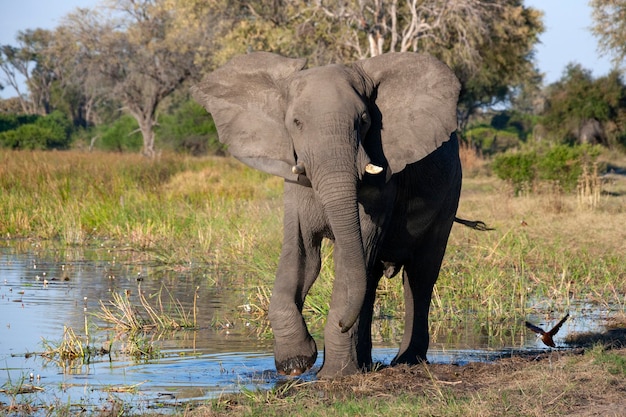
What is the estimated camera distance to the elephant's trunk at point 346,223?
17.6 feet

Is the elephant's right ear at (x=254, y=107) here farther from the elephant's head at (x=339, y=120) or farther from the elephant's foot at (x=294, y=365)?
the elephant's foot at (x=294, y=365)

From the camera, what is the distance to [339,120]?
17.9 feet

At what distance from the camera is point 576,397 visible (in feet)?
17.3

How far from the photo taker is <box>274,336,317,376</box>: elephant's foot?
242 inches

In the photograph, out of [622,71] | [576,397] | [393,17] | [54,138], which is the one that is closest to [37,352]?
[576,397]

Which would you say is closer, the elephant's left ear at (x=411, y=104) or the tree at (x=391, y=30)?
the elephant's left ear at (x=411, y=104)

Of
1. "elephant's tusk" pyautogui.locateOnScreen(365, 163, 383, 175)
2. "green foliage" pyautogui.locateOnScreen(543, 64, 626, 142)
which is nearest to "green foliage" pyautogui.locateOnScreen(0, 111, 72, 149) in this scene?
"green foliage" pyautogui.locateOnScreen(543, 64, 626, 142)

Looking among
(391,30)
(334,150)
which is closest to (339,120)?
(334,150)

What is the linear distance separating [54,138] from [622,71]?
23.4 metres

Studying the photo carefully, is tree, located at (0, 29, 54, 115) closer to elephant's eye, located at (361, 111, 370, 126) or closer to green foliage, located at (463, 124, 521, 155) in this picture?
green foliage, located at (463, 124, 521, 155)

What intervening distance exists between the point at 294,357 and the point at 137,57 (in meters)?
38.6

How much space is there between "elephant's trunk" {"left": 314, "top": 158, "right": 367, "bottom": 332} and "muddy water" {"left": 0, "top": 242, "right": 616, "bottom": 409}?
2.66ft

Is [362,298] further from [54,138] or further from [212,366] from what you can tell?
[54,138]

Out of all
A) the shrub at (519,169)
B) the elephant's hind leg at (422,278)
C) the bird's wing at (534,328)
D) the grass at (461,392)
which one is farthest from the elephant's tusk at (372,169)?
the shrub at (519,169)
